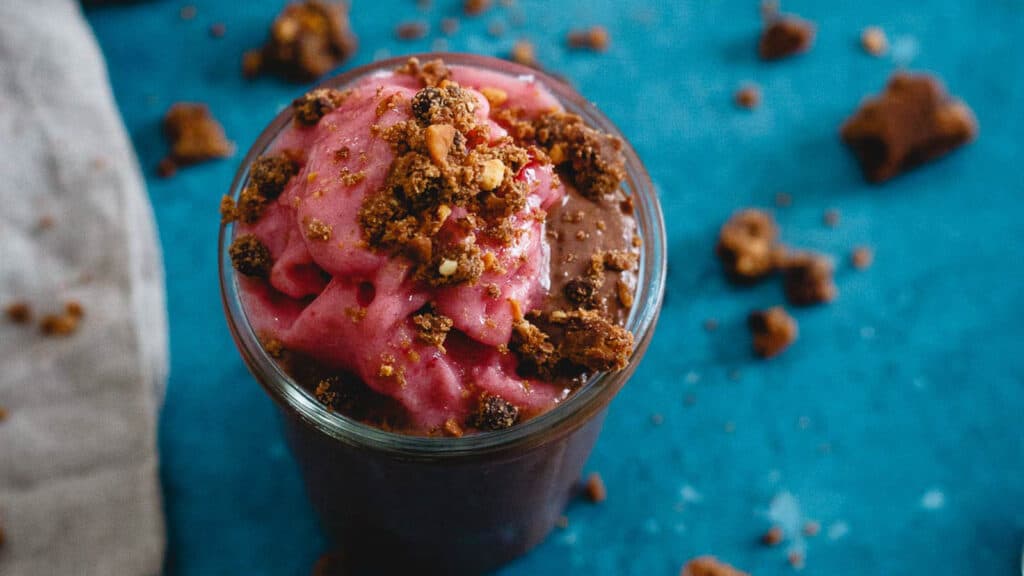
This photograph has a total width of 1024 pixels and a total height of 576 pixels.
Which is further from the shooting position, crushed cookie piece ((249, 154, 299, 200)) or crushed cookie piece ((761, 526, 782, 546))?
crushed cookie piece ((761, 526, 782, 546))

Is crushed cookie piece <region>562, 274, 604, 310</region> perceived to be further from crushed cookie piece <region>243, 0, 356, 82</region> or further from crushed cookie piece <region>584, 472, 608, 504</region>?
crushed cookie piece <region>243, 0, 356, 82</region>

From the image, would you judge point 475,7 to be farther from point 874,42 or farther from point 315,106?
point 315,106

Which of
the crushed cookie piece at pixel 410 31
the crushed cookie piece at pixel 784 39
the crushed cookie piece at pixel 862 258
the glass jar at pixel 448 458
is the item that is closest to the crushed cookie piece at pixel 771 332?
the crushed cookie piece at pixel 862 258

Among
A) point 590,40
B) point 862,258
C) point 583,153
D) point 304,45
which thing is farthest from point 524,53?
point 583,153

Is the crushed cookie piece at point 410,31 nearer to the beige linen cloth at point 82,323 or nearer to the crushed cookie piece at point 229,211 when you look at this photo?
the beige linen cloth at point 82,323

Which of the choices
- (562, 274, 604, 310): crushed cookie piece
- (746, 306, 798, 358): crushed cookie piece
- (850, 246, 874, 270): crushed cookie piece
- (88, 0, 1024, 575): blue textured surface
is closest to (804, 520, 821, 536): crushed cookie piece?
(88, 0, 1024, 575): blue textured surface
